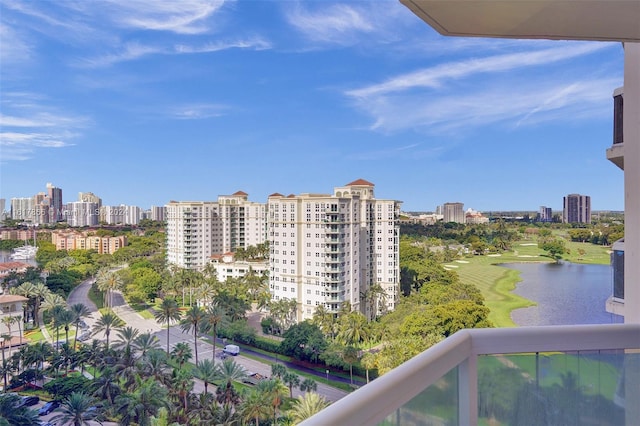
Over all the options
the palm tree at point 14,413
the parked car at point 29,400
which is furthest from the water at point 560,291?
the parked car at point 29,400

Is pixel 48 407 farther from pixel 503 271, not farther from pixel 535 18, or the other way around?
pixel 503 271

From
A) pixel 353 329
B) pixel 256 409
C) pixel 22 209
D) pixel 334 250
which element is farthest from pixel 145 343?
pixel 22 209

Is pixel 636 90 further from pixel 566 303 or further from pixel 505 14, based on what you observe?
pixel 566 303

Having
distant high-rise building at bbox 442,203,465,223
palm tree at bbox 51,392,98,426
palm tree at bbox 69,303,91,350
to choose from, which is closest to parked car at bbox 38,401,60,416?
palm tree at bbox 51,392,98,426

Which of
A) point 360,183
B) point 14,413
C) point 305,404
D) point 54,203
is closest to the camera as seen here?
point 14,413

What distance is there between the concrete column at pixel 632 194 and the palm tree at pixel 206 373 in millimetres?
11297

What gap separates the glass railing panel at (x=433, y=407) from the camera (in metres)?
0.44

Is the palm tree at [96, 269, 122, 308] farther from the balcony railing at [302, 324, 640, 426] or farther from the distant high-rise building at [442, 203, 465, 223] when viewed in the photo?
the balcony railing at [302, 324, 640, 426]

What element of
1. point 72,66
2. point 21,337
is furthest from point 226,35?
point 21,337

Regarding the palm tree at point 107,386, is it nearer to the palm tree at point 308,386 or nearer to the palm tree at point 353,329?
the palm tree at point 308,386

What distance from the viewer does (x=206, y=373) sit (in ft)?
37.6

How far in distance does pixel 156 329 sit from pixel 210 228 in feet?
18.4

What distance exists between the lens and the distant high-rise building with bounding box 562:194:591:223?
13.7m

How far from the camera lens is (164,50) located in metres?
23.5
